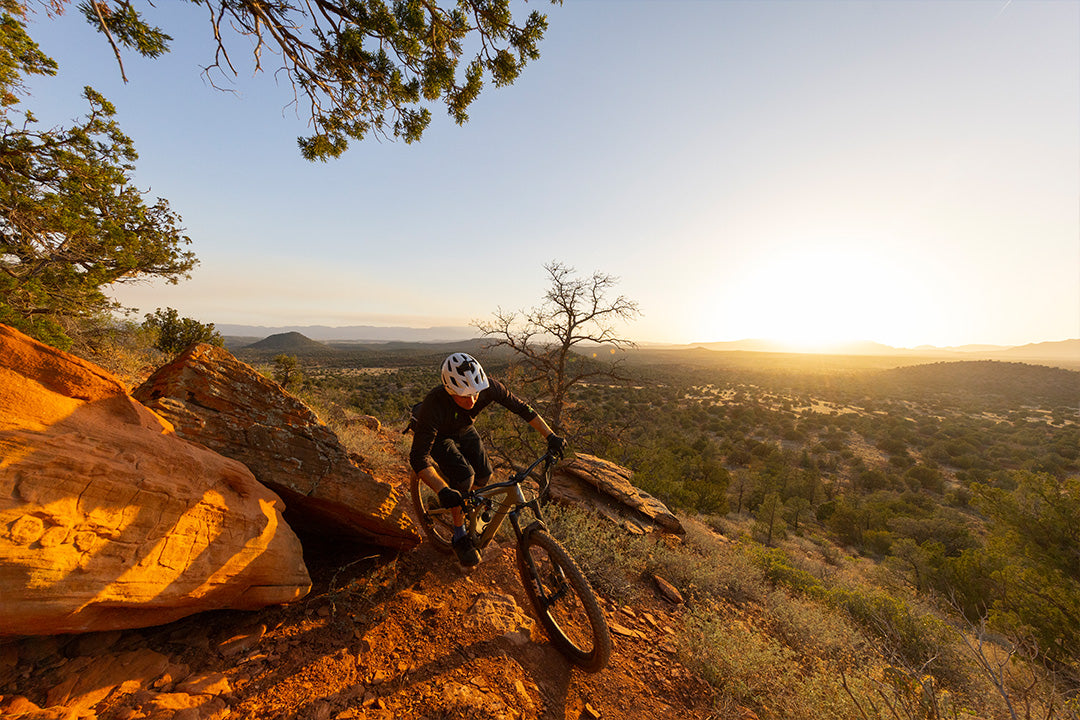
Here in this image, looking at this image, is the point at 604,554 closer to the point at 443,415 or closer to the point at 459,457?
the point at 459,457

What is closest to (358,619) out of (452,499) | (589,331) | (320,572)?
(320,572)

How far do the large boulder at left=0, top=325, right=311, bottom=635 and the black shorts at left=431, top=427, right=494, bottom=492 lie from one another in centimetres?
165

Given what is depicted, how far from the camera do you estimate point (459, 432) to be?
4426mm

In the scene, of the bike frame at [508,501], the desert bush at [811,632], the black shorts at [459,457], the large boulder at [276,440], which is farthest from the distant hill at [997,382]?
the large boulder at [276,440]

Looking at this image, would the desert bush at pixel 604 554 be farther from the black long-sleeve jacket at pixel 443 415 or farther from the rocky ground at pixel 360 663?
the black long-sleeve jacket at pixel 443 415

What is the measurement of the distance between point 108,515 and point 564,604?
163 inches

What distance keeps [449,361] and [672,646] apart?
4308 mm

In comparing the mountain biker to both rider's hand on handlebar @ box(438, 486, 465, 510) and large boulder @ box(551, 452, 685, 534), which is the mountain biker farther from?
large boulder @ box(551, 452, 685, 534)

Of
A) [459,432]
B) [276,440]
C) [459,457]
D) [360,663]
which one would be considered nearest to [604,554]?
[459,457]

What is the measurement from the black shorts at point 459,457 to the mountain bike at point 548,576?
41cm

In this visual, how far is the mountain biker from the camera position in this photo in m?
3.80

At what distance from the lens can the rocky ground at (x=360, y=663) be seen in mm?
2363

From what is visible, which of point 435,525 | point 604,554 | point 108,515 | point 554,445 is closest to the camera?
point 108,515

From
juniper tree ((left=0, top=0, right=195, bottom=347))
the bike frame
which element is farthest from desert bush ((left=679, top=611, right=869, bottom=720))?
juniper tree ((left=0, top=0, right=195, bottom=347))
